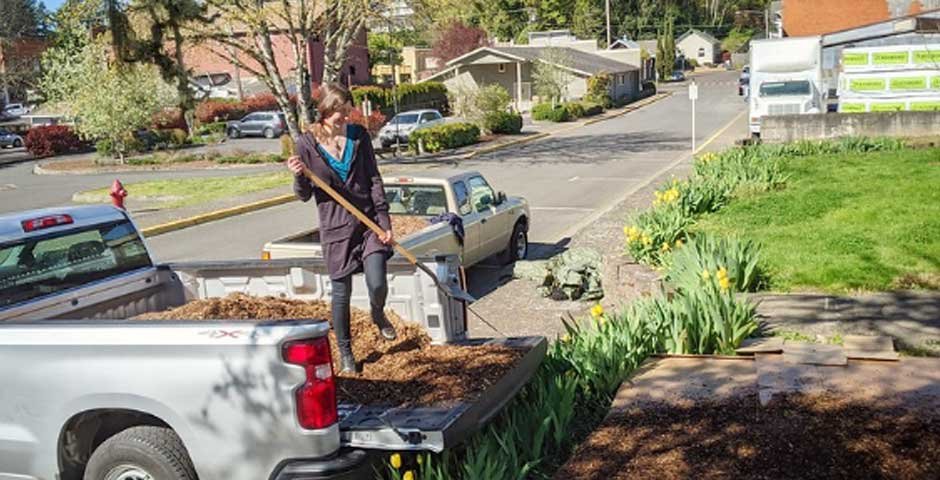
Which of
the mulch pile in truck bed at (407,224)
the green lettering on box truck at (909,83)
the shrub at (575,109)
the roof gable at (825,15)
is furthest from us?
the shrub at (575,109)

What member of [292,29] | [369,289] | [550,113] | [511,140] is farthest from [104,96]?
[369,289]

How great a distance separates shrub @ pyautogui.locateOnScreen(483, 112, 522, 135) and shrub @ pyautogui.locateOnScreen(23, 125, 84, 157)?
20.5 metres

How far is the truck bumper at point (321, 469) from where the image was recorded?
13.0 feet

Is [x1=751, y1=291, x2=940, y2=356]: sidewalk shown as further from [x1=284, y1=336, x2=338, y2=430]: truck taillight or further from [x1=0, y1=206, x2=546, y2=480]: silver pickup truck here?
[x1=284, y1=336, x2=338, y2=430]: truck taillight

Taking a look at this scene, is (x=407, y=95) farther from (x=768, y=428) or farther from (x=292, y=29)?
(x=768, y=428)

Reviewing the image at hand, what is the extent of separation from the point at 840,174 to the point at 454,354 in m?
10.6

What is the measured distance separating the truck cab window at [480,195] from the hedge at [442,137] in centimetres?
2110

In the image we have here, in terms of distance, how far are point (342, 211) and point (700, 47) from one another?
117932mm

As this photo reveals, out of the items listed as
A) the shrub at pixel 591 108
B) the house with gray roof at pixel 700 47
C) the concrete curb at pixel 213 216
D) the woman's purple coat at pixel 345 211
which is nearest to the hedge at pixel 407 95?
the shrub at pixel 591 108

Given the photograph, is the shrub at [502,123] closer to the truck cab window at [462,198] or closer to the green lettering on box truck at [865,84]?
the green lettering on box truck at [865,84]

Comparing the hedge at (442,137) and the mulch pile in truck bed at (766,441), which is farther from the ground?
the hedge at (442,137)

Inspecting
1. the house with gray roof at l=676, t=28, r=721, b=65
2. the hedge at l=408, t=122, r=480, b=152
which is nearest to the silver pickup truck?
the hedge at l=408, t=122, r=480, b=152

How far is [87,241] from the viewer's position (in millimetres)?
5934

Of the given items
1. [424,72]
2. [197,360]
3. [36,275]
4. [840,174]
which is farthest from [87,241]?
[424,72]
